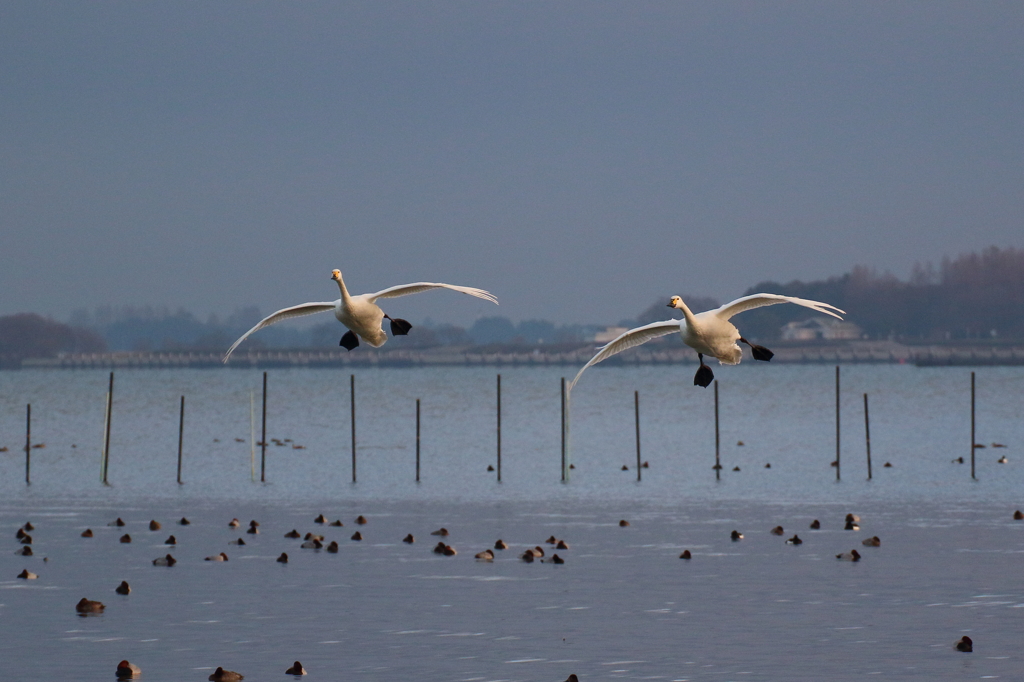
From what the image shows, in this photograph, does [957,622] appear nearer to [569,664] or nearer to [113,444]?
[569,664]

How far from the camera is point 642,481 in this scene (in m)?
82.3

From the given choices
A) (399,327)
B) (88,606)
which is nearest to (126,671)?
(88,606)

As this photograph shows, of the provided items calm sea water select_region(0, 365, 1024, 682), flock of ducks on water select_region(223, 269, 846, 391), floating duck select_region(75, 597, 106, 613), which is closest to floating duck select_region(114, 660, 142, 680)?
calm sea water select_region(0, 365, 1024, 682)

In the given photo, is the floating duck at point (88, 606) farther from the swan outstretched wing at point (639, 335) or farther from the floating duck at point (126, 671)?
the swan outstretched wing at point (639, 335)

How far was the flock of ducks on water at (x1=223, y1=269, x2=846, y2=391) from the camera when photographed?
17859mm

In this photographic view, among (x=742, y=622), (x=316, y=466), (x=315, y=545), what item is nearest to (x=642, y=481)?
(x=316, y=466)

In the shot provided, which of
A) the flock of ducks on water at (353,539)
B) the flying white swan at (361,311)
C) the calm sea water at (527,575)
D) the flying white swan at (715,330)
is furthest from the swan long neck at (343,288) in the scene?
the flock of ducks on water at (353,539)

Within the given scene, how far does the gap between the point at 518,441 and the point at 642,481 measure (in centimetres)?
3989

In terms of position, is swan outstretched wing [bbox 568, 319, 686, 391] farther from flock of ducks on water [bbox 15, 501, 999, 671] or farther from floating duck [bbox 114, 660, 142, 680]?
flock of ducks on water [bbox 15, 501, 999, 671]

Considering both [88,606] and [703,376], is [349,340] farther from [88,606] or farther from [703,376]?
[88,606]

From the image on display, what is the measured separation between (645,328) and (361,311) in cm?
413

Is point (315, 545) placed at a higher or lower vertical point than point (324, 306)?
lower

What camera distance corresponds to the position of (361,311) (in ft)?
59.4

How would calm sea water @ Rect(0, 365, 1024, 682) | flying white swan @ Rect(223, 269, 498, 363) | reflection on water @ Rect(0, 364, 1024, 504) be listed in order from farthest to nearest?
reflection on water @ Rect(0, 364, 1024, 504) → calm sea water @ Rect(0, 365, 1024, 682) → flying white swan @ Rect(223, 269, 498, 363)
